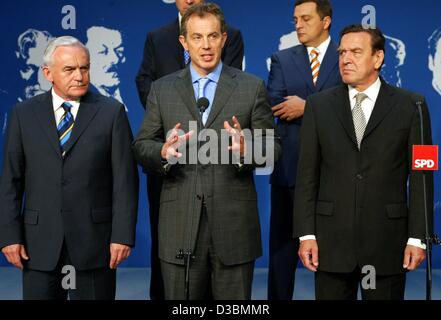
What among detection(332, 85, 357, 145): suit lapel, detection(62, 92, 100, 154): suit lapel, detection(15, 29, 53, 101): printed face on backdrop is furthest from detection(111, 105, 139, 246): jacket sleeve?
detection(15, 29, 53, 101): printed face on backdrop

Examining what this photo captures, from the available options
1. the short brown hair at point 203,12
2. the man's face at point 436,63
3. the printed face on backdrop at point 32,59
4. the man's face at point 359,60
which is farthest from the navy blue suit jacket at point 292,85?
the printed face on backdrop at point 32,59

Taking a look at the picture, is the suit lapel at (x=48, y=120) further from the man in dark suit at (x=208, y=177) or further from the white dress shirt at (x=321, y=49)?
the white dress shirt at (x=321, y=49)

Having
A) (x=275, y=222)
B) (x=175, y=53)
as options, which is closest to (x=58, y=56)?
(x=175, y=53)

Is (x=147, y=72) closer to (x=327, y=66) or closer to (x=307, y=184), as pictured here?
(x=327, y=66)

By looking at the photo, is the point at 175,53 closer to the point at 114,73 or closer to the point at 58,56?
the point at 58,56

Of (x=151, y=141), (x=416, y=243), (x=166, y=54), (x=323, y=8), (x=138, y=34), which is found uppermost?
(x=138, y=34)

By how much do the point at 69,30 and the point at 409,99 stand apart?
3560 millimetres

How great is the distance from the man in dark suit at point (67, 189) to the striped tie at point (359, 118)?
106cm

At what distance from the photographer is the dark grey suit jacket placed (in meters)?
3.18

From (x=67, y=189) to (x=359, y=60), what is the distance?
4.80 feet

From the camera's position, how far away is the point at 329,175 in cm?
328

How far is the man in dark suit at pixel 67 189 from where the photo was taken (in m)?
3.29

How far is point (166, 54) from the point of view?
4238 millimetres

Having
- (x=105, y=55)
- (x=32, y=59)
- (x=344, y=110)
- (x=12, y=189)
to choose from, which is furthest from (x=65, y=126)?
(x=32, y=59)
